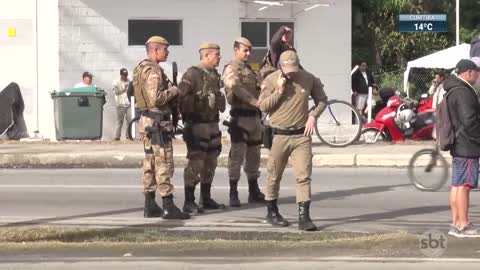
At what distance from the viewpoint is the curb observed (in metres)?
16.2

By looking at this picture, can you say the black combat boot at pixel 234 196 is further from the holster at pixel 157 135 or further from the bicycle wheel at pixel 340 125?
the bicycle wheel at pixel 340 125

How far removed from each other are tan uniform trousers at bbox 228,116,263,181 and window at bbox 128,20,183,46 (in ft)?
36.6

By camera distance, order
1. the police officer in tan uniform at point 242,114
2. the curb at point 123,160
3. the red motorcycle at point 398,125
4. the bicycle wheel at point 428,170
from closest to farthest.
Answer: the police officer in tan uniform at point 242,114 < the bicycle wheel at point 428,170 < the curb at point 123,160 < the red motorcycle at point 398,125

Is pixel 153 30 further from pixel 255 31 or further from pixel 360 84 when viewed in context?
pixel 360 84

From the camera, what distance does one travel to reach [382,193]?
41.1ft

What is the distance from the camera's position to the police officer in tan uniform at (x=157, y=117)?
31.6 ft

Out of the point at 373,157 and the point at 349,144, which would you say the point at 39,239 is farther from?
the point at 349,144

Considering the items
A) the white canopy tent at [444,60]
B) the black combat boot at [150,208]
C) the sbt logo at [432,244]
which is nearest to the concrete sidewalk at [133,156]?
the black combat boot at [150,208]

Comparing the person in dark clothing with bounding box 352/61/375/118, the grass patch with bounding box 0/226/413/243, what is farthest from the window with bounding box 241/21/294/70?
the grass patch with bounding box 0/226/413/243

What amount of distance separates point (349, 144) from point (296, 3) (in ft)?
17.5

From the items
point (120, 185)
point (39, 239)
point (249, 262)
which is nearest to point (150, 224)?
point (39, 239)

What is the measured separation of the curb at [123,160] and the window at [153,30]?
17.7ft

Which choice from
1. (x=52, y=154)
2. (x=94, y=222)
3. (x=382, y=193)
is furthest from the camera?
(x=52, y=154)

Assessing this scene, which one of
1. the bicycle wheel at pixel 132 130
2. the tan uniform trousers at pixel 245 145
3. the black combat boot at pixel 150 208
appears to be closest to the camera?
the black combat boot at pixel 150 208
